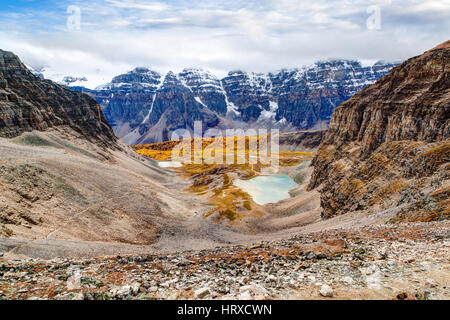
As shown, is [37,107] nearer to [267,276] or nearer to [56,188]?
[56,188]

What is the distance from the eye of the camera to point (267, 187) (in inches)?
5448

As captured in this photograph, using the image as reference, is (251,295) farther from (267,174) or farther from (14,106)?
(267,174)

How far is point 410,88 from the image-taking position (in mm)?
72625

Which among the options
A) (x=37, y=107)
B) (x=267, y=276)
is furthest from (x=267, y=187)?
(x=267, y=276)

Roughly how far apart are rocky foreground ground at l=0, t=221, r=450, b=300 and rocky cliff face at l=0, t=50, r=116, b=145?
105 metres

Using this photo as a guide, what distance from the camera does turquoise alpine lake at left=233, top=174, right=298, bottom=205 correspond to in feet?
381

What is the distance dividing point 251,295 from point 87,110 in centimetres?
17733

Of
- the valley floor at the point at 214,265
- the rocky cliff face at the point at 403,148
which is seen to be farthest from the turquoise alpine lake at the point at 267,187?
the valley floor at the point at 214,265

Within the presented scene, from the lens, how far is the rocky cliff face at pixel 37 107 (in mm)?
104125

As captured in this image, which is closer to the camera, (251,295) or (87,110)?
(251,295)

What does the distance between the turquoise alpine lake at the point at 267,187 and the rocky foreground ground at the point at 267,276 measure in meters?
88.6

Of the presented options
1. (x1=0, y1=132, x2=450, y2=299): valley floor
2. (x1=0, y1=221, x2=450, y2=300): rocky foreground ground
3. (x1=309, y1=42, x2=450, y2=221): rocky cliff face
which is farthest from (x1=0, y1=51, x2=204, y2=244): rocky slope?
(x1=309, y1=42, x2=450, y2=221): rocky cliff face
